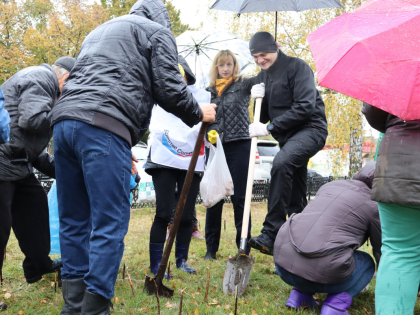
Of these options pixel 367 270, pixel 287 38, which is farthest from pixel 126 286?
pixel 287 38

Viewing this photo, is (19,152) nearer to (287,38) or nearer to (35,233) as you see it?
(35,233)

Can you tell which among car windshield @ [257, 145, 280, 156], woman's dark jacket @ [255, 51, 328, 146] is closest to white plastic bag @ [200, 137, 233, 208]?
woman's dark jacket @ [255, 51, 328, 146]

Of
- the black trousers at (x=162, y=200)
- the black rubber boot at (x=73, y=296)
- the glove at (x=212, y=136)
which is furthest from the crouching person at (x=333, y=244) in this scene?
the black rubber boot at (x=73, y=296)

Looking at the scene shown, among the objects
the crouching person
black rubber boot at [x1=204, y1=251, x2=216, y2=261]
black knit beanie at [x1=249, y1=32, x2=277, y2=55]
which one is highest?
black knit beanie at [x1=249, y1=32, x2=277, y2=55]

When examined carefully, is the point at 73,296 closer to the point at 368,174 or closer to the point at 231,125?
the point at 368,174

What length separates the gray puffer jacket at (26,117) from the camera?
2.93m

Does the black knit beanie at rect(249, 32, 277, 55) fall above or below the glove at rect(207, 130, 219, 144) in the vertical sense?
above

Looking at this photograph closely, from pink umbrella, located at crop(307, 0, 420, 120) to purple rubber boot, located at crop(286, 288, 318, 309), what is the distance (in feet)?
5.28

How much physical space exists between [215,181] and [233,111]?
86cm

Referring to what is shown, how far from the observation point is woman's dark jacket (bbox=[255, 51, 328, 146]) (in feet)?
12.1

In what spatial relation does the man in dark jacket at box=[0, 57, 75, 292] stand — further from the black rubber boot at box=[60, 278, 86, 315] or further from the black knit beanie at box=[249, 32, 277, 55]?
the black knit beanie at box=[249, 32, 277, 55]

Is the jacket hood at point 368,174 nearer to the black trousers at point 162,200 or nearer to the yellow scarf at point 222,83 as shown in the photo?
the black trousers at point 162,200

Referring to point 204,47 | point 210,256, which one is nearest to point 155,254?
point 210,256

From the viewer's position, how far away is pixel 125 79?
2.32m
